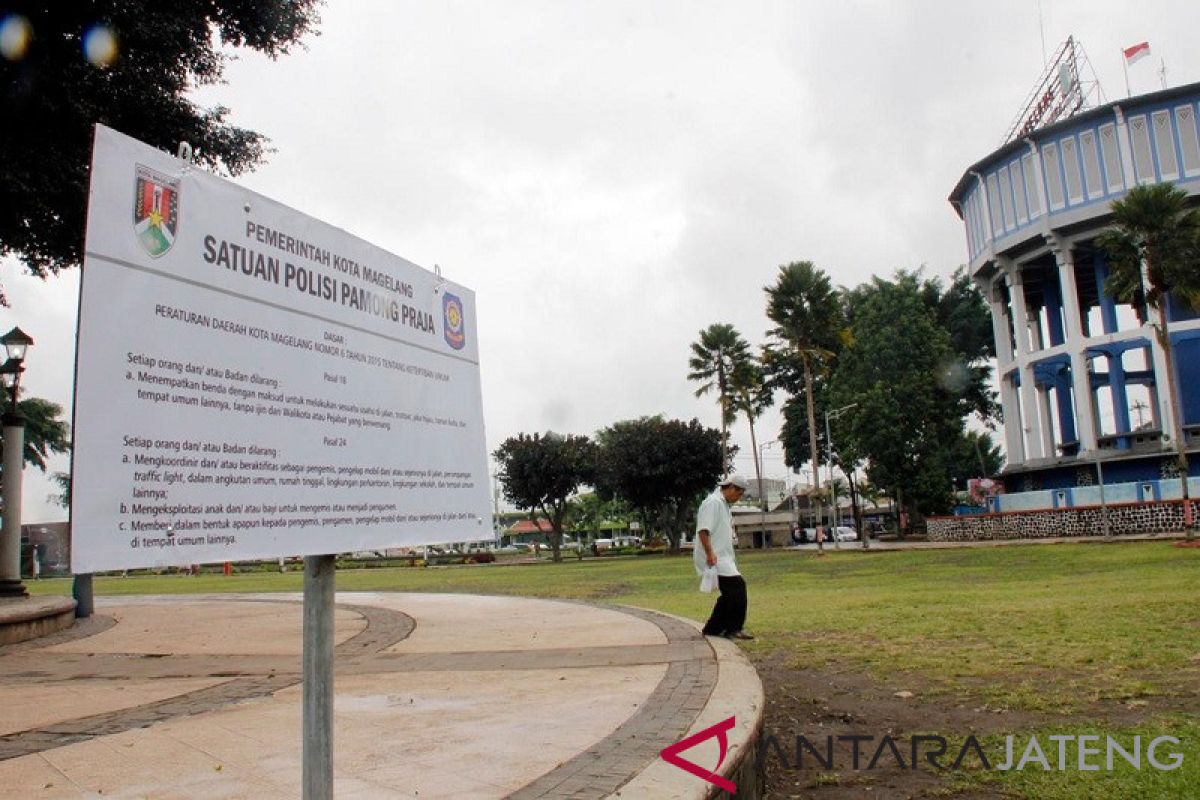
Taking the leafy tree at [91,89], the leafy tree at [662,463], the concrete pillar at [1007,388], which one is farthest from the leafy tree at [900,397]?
the leafy tree at [91,89]

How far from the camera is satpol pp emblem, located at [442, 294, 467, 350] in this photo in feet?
11.0

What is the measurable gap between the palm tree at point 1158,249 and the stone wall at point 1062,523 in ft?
15.8

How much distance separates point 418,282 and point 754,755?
118 inches

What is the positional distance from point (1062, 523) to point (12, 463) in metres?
39.4

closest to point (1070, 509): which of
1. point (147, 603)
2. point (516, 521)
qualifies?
point (147, 603)

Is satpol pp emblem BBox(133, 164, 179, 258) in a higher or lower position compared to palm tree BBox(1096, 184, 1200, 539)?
lower

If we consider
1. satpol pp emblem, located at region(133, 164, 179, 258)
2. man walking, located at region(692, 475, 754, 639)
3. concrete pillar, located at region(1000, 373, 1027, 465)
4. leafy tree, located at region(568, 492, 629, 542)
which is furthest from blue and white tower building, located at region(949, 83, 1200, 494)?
leafy tree, located at region(568, 492, 629, 542)

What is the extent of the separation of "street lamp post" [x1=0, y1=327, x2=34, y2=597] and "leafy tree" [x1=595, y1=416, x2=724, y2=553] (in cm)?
4166

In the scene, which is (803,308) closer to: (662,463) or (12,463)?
(662,463)

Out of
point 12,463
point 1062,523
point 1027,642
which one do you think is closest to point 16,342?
point 12,463

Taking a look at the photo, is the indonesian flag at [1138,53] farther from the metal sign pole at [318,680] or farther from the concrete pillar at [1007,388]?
the metal sign pole at [318,680]

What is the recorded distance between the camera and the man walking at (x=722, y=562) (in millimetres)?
8742

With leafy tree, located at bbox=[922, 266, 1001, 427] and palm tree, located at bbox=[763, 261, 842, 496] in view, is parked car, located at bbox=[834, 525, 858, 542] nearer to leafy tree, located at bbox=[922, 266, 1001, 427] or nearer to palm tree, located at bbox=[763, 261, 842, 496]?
leafy tree, located at bbox=[922, 266, 1001, 427]

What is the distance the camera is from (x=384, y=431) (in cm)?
287
